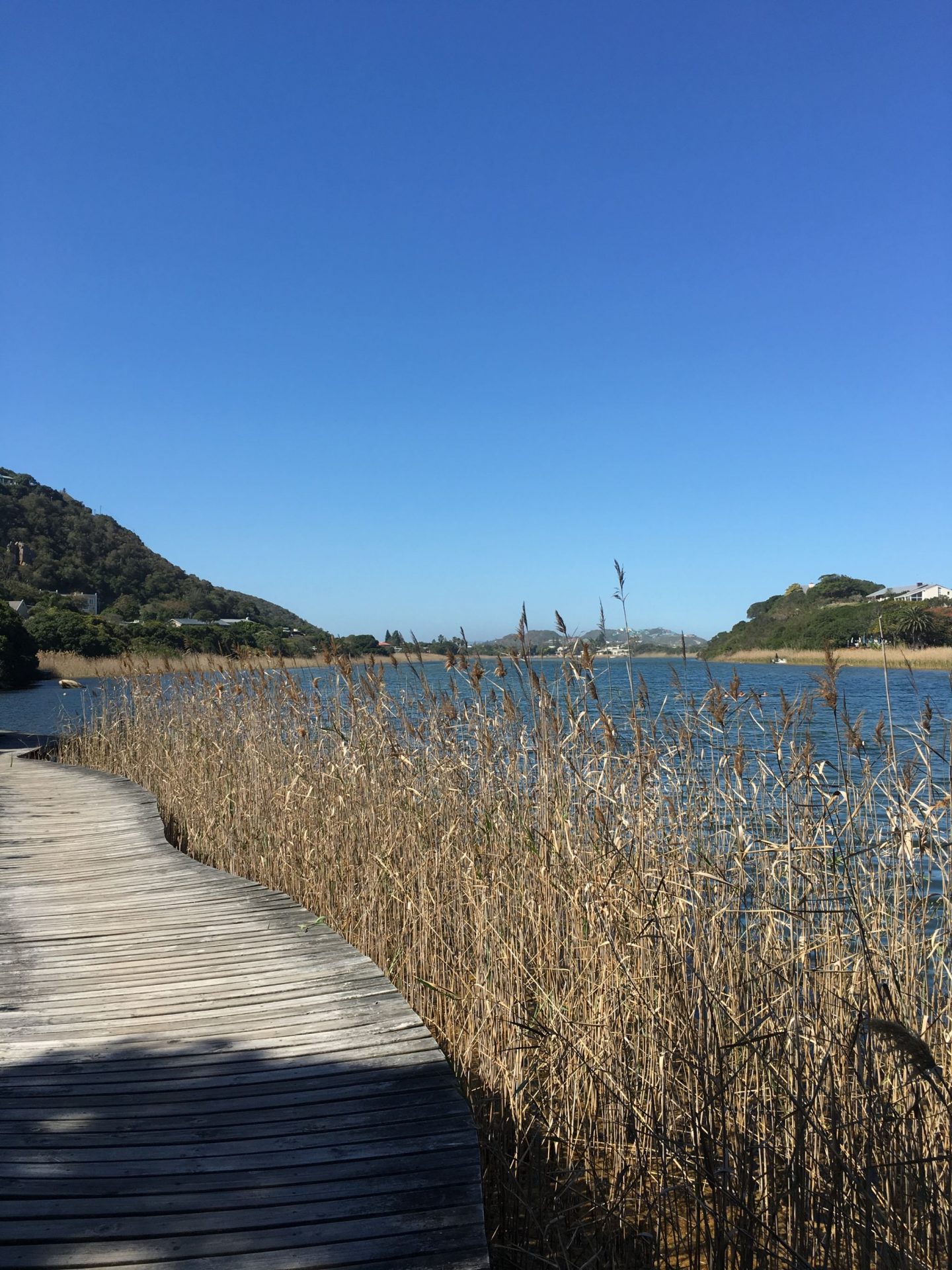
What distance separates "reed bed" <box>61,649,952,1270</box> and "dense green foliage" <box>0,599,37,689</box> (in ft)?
90.8

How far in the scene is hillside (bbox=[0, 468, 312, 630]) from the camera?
47875 mm

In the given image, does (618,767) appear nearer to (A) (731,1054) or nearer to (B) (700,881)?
(B) (700,881)

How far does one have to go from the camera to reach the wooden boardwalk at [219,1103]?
1748 mm

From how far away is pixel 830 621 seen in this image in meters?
16.4

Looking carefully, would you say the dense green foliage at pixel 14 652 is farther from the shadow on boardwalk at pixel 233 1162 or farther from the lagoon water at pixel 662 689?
the shadow on boardwalk at pixel 233 1162

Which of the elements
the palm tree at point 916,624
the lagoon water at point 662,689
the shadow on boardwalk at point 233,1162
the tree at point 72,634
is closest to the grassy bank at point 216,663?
the lagoon water at point 662,689

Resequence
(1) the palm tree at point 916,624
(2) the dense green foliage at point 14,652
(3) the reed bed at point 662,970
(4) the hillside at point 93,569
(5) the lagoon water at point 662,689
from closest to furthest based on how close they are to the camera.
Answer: (3) the reed bed at point 662,970
(5) the lagoon water at point 662,689
(1) the palm tree at point 916,624
(2) the dense green foliage at point 14,652
(4) the hillside at point 93,569

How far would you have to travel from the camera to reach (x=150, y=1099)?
7.69 feet

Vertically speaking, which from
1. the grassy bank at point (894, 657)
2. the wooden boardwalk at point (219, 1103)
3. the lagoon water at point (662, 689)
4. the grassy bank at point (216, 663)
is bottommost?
the wooden boardwalk at point (219, 1103)

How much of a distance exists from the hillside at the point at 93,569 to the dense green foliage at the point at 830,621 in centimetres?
2574

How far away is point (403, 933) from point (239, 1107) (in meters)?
1.51

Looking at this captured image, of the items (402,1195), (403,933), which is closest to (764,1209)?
(402,1195)

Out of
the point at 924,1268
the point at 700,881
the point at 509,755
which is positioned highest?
the point at 509,755

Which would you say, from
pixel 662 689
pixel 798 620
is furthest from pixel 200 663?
pixel 798 620
